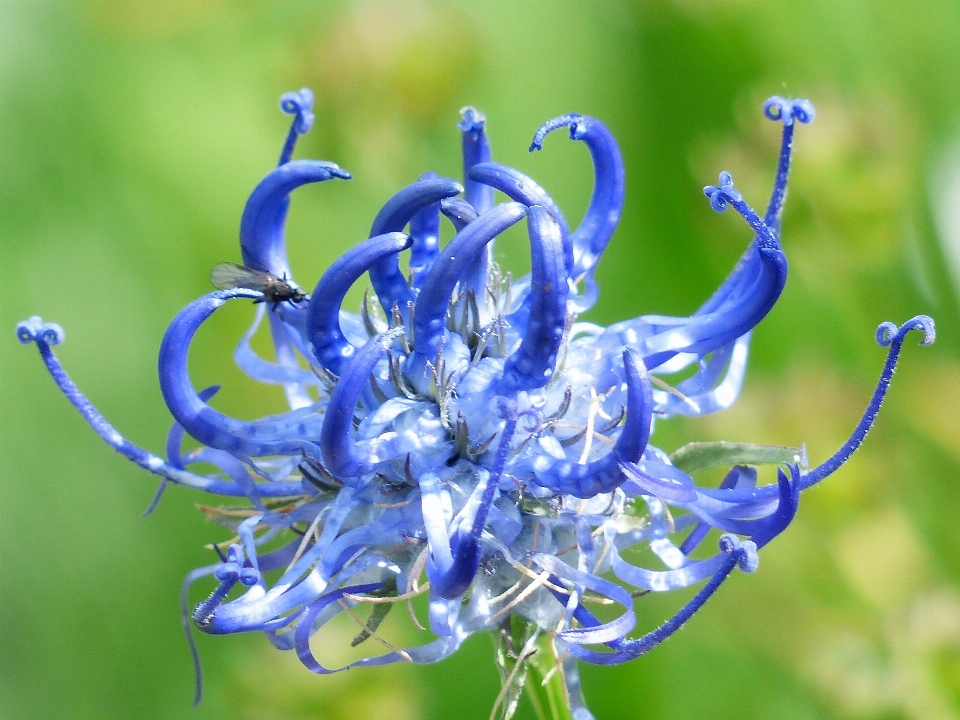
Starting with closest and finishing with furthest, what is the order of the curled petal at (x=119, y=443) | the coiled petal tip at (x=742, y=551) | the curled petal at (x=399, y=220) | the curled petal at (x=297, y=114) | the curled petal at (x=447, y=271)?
1. the coiled petal tip at (x=742, y=551)
2. the curled petal at (x=447, y=271)
3. the curled petal at (x=399, y=220)
4. the curled petal at (x=119, y=443)
5. the curled petal at (x=297, y=114)

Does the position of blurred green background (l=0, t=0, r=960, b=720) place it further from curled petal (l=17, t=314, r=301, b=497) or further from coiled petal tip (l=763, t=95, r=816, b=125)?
curled petal (l=17, t=314, r=301, b=497)

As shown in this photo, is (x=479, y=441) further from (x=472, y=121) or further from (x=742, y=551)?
(x=472, y=121)

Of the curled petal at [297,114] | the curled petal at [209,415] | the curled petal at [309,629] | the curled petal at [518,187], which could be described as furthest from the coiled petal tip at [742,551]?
the curled petal at [297,114]

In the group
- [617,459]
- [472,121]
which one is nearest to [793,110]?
[472,121]

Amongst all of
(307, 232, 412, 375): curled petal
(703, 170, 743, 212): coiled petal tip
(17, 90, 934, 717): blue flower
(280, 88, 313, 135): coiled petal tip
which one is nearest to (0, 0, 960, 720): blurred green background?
(17, 90, 934, 717): blue flower

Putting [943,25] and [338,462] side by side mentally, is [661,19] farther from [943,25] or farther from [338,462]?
[338,462]

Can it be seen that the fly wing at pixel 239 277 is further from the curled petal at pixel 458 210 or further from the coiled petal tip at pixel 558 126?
the coiled petal tip at pixel 558 126
